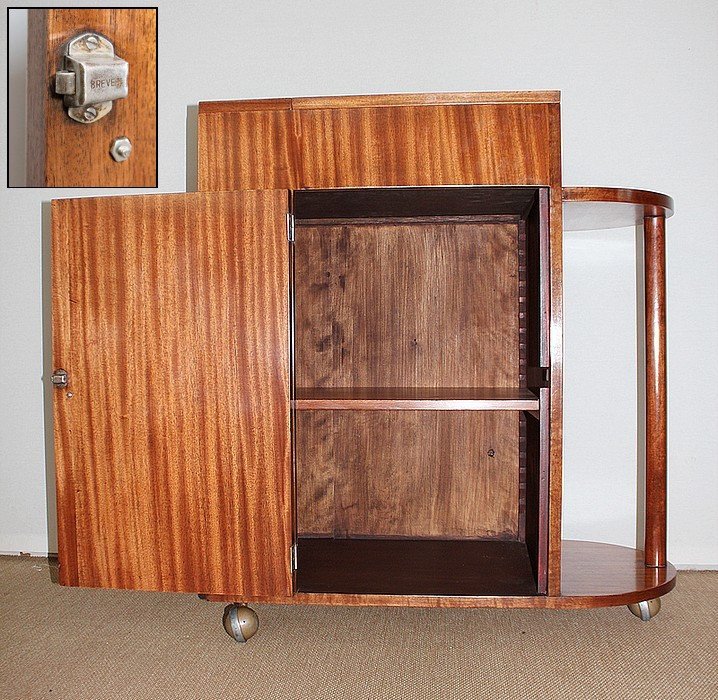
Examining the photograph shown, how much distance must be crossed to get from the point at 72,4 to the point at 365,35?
0.99m

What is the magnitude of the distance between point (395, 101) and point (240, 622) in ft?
4.13

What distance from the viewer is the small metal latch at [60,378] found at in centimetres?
181

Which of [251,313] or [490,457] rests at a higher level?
[251,313]

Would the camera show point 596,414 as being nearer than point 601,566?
No

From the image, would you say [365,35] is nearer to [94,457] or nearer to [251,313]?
[251,313]

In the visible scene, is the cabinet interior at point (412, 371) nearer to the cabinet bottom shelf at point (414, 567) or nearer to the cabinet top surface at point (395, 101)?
the cabinet bottom shelf at point (414, 567)

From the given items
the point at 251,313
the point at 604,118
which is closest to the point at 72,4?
the point at 251,313

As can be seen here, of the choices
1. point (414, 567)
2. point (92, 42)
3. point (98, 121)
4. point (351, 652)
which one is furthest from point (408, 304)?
point (92, 42)

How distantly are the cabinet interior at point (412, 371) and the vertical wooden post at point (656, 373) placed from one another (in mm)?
332

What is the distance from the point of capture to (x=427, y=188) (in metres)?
1.77

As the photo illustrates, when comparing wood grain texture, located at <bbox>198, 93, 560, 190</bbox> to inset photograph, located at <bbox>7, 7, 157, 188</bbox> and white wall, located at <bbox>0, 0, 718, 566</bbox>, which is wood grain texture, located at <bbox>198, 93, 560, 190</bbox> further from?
inset photograph, located at <bbox>7, 7, 157, 188</bbox>

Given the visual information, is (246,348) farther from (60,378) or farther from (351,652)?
(351,652)

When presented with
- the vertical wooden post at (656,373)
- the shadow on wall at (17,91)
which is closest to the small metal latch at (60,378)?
the shadow on wall at (17,91)

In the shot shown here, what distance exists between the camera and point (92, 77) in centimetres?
256
